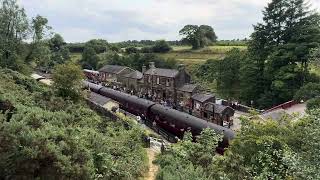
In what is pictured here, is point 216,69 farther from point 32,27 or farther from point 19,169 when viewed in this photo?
point 19,169

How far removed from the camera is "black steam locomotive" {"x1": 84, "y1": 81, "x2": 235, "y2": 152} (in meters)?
33.7

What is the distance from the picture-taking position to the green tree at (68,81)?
3925 cm

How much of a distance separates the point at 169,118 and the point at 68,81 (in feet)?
34.9

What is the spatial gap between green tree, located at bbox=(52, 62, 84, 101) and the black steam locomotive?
29.2 ft

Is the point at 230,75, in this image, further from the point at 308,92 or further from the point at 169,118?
the point at 169,118

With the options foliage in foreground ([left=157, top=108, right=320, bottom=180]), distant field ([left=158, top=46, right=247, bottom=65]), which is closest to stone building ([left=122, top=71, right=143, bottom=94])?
distant field ([left=158, top=46, right=247, bottom=65])

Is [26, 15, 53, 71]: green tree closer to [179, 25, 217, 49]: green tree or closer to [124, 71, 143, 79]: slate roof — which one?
[124, 71, 143, 79]: slate roof

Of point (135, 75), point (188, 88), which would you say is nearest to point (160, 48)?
point (135, 75)

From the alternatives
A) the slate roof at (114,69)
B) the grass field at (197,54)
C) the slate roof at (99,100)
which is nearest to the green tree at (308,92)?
A: the slate roof at (99,100)

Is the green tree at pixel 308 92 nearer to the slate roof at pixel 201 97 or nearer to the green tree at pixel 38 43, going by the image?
the slate roof at pixel 201 97

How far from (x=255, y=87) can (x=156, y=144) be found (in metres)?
26.0

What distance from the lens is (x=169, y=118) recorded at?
136ft

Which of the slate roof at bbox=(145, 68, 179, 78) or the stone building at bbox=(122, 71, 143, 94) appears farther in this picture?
the stone building at bbox=(122, 71, 143, 94)

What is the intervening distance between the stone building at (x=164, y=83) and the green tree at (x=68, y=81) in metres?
19.7
